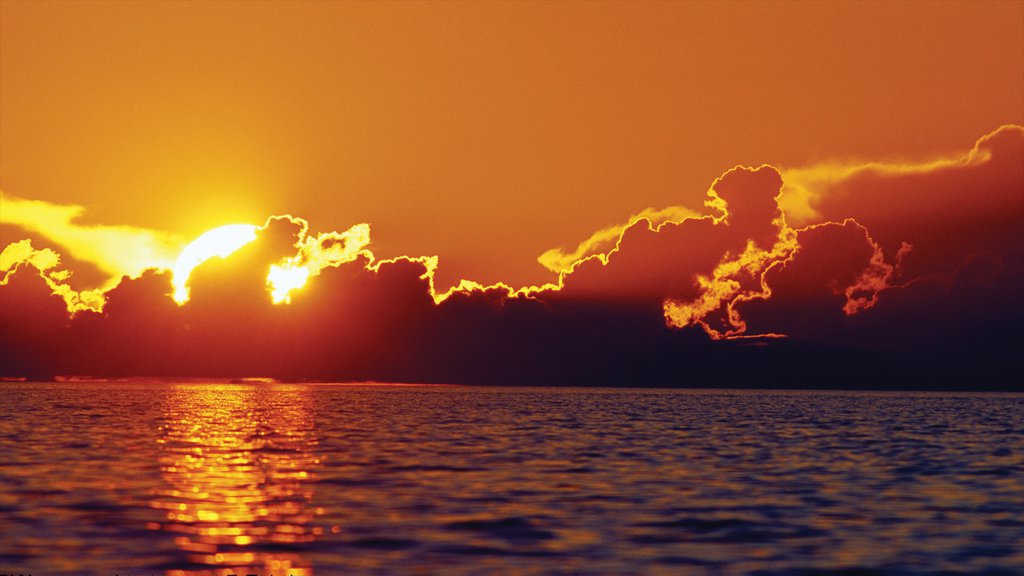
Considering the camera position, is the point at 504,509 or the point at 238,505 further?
the point at 238,505

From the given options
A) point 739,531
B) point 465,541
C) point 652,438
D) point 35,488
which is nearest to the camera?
point 465,541

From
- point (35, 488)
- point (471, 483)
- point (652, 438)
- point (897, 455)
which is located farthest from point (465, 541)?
point (652, 438)

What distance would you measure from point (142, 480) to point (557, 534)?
17891mm

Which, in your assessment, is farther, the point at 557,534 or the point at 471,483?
the point at 471,483

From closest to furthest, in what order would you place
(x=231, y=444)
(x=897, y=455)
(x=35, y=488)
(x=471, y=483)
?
(x=35, y=488), (x=471, y=483), (x=897, y=455), (x=231, y=444)

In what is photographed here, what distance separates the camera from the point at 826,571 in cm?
2444

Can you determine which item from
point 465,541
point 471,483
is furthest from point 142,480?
point 465,541

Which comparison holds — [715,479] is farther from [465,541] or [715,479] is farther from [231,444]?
[231,444]

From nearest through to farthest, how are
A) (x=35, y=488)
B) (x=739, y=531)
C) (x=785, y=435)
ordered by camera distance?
(x=739, y=531)
(x=35, y=488)
(x=785, y=435)

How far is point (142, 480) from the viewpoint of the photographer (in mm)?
40781

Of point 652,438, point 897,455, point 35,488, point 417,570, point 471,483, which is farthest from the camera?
point 652,438

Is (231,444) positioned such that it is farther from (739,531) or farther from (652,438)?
(739,531)

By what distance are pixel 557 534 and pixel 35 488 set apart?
17882mm

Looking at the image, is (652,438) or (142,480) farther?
(652,438)
